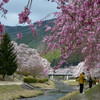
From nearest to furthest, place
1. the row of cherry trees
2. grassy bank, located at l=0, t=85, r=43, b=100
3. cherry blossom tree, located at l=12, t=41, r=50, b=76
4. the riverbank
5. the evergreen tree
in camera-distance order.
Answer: the row of cherry trees < grassy bank, located at l=0, t=85, r=43, b=100 < the riverbank < the evergreen tree < cherry blossom tree, located at l=12, t=41, r=50, b=76

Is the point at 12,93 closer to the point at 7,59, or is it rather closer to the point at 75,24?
the point at 7,59

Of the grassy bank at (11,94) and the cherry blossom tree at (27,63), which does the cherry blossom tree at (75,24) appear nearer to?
the grassy bank at (11,94)

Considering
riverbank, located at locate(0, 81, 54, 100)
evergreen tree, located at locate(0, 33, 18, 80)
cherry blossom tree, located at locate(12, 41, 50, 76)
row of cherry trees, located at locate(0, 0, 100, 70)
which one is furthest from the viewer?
cherry blossom tree, located at locate(12, 41, 50, 76)

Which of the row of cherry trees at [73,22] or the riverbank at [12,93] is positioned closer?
the row of cherry trees at [73,22]

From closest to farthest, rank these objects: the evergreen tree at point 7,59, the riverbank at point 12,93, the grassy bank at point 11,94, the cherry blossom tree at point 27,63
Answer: the grassy bank at point 11,94 → the riverbank at point 12,93 → the evergreen tree at point 7,59 → the cherry blossom tree at point 27,63

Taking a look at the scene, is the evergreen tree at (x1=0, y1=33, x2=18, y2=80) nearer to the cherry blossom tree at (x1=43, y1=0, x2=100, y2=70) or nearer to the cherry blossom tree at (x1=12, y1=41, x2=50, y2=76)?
→ the cherry blossom tree at (x1=12, y1=41, x2=50, y2=76)

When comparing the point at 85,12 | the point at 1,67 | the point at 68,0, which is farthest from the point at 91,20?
the point at 1,67

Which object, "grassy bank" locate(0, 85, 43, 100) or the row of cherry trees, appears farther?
"grassy bank" locate(0, 85, 43, 100)

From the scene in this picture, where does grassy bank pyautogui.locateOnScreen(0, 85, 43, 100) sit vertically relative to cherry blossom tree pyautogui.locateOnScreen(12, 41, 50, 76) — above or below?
below

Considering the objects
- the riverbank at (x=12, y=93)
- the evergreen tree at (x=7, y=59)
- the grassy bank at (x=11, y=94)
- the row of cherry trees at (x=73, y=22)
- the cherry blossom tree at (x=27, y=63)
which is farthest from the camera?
the cherry blossom tree at (x=27, y=63)

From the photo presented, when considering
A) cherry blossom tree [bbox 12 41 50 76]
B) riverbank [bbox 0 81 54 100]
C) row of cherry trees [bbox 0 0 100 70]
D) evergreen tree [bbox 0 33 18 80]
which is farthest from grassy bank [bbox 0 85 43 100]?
cherry blossom tree [bbox 12 41 50 76]

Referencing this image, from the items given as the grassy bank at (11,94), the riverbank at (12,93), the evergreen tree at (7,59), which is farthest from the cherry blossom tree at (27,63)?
the grassy bank at (11,94)

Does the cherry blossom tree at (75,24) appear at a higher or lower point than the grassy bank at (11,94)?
higher

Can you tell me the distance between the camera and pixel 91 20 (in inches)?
229
